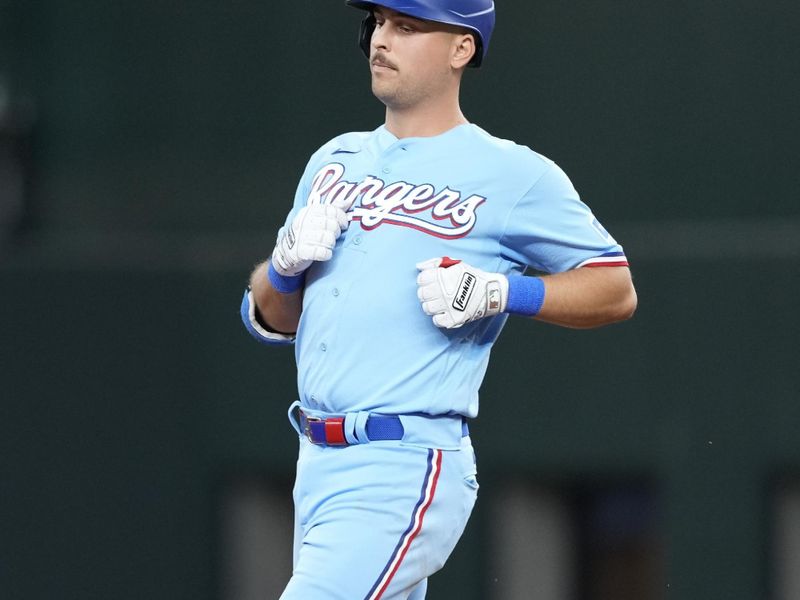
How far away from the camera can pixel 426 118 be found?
3.14 m

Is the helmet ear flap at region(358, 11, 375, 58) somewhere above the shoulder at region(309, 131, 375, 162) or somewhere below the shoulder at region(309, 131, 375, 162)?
above

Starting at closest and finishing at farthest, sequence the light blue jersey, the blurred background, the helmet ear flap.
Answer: the light blue jersey
the helmet ear flap
the blurred background

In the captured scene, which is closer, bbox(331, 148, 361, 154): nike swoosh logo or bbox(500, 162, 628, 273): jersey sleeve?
bbox(500, 162, 628, 273): jersey sleeve

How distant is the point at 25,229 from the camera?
5.91 metres

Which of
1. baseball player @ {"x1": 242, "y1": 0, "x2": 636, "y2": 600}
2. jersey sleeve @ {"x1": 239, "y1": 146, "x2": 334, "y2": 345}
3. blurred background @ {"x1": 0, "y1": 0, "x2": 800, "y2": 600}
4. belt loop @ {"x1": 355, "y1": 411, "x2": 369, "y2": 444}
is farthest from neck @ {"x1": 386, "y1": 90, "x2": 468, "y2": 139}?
blurred background @ {"x1": 0, "y1": 0, "x2": 800, "y2": 600}

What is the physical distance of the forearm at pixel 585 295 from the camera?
3.00m

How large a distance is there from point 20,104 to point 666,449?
2.86m

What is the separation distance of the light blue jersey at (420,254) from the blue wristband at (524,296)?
0.33 ft

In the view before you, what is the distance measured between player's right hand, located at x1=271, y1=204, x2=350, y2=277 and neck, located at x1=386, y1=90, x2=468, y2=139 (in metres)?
0.24

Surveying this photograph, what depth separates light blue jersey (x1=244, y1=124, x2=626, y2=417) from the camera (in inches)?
116

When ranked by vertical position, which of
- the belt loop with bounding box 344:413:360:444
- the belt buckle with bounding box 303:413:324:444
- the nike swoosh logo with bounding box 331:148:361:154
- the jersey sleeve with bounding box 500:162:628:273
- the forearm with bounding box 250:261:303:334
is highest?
the nike swoosh logo with bounding box 331:148:361:154

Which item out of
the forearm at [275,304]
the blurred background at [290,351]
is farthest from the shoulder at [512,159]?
the blurred background at [290,351]

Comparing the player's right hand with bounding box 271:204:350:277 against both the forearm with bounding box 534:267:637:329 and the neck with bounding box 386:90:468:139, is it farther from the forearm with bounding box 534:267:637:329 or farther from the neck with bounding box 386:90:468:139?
the forearm with bounding box 534:267:637:329

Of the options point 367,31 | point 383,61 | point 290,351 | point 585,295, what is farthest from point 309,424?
point 290,351
